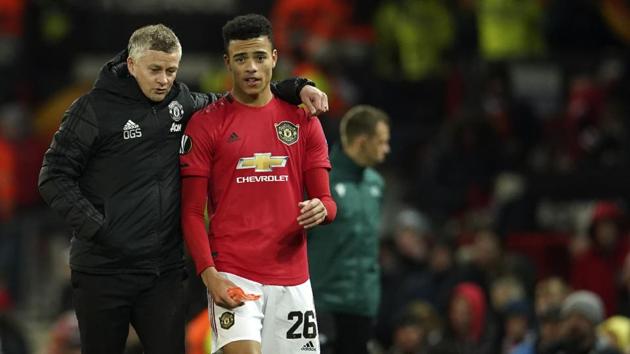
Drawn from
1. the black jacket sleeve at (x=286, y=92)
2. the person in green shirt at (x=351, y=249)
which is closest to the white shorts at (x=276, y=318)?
the black jacket sleeve at (x=286, y=92)

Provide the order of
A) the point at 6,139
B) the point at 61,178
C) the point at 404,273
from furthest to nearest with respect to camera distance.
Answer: the point at 6,139, the point at 404,273, the point at 61,178

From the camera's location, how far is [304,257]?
7.70 m

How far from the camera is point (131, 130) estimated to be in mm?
7418

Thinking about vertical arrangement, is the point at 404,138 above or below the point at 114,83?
below

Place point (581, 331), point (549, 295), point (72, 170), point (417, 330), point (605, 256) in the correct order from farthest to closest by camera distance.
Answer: point (605, 256) < point (417, 330) < point (549, 295) < point (581, 331) < point (72, 170)

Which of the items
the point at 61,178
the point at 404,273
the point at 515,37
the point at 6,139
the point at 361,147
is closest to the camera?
the point at 61,178

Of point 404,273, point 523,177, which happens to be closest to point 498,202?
point 523,177

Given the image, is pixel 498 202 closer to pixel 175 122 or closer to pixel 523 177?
pixel 523 177

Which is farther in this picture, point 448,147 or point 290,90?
point 448,147

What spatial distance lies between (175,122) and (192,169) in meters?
0.27

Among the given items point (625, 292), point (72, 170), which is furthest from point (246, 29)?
point (625, 292)

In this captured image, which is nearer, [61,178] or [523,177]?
[61,178]

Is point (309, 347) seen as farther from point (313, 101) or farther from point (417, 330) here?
point (417, 330)

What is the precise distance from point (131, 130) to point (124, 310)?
0.86 meters
